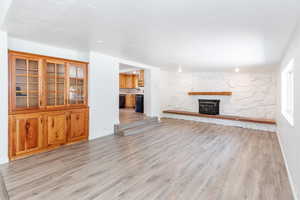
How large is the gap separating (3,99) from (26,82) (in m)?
0.51

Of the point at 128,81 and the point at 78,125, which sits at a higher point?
the point at 128,81

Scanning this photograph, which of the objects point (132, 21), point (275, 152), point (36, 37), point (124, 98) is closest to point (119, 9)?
point (132, 21)

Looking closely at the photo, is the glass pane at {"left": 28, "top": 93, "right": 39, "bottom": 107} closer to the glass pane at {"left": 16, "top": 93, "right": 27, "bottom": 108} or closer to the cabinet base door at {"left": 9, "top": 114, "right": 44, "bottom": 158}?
the glass pane at {"left": 16, "top": 93, "right": 27, "bottom": 108}

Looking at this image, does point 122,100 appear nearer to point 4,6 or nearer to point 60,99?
point 60,99

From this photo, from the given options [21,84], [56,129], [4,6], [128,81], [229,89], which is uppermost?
[4,6]

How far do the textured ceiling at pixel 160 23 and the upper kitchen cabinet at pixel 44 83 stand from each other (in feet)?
1.51

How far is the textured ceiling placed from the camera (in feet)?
6.00

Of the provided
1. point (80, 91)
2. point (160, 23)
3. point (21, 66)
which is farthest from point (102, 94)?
point (160, 23)

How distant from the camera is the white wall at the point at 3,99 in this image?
109 inches

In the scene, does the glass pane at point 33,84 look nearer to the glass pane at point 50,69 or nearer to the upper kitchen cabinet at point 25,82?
the upper kitchen cabinet at point 25,82

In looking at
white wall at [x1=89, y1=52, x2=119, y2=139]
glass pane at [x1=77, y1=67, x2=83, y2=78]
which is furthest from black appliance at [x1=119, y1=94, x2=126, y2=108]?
glass pane at [x1=77, y1=67, x2=83, y2=78]

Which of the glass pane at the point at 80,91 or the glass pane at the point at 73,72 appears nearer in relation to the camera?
the glass pane at the point at 73,72

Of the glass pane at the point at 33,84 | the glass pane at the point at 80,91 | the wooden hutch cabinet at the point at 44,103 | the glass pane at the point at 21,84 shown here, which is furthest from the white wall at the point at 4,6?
the glass pane at the point at 80,91

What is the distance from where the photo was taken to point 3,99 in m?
2.81
